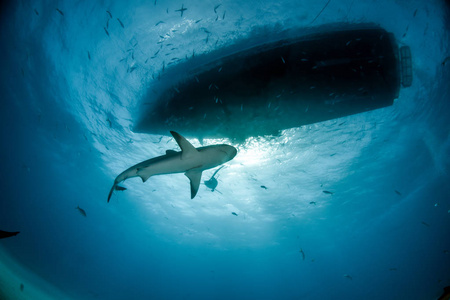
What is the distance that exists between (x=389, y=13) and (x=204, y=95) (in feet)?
23.6

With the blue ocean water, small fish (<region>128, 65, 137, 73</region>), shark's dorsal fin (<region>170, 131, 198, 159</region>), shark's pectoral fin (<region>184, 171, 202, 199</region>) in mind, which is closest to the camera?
shark's dorsal fin (<region>170, 131, 198, 159</region>)

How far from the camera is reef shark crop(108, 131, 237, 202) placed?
3.07 m

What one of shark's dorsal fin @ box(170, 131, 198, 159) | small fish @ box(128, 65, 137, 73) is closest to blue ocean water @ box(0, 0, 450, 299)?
small fish @ box(128, 65, 137, 73)

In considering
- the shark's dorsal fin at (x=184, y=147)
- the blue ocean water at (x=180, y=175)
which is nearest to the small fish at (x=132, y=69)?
the blue ocean water at (x=180, y=175)

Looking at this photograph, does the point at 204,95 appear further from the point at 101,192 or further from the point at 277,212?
the point at 101,192

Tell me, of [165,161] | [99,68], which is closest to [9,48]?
[99,68]

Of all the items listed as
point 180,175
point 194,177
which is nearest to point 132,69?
point 194,177

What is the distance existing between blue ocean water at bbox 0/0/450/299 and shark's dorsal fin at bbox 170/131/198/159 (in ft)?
17.9

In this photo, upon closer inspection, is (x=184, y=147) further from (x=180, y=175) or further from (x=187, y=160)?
(x=180, y=175)

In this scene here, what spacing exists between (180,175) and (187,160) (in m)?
12.2

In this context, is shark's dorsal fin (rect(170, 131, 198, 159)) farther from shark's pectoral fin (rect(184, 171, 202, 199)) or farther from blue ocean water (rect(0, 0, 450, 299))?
blue ocean water (rect(0, 0, 450, 299))

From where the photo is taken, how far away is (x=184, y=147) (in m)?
3.07

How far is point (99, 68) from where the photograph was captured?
349 inches

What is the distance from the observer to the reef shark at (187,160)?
3066 mm
